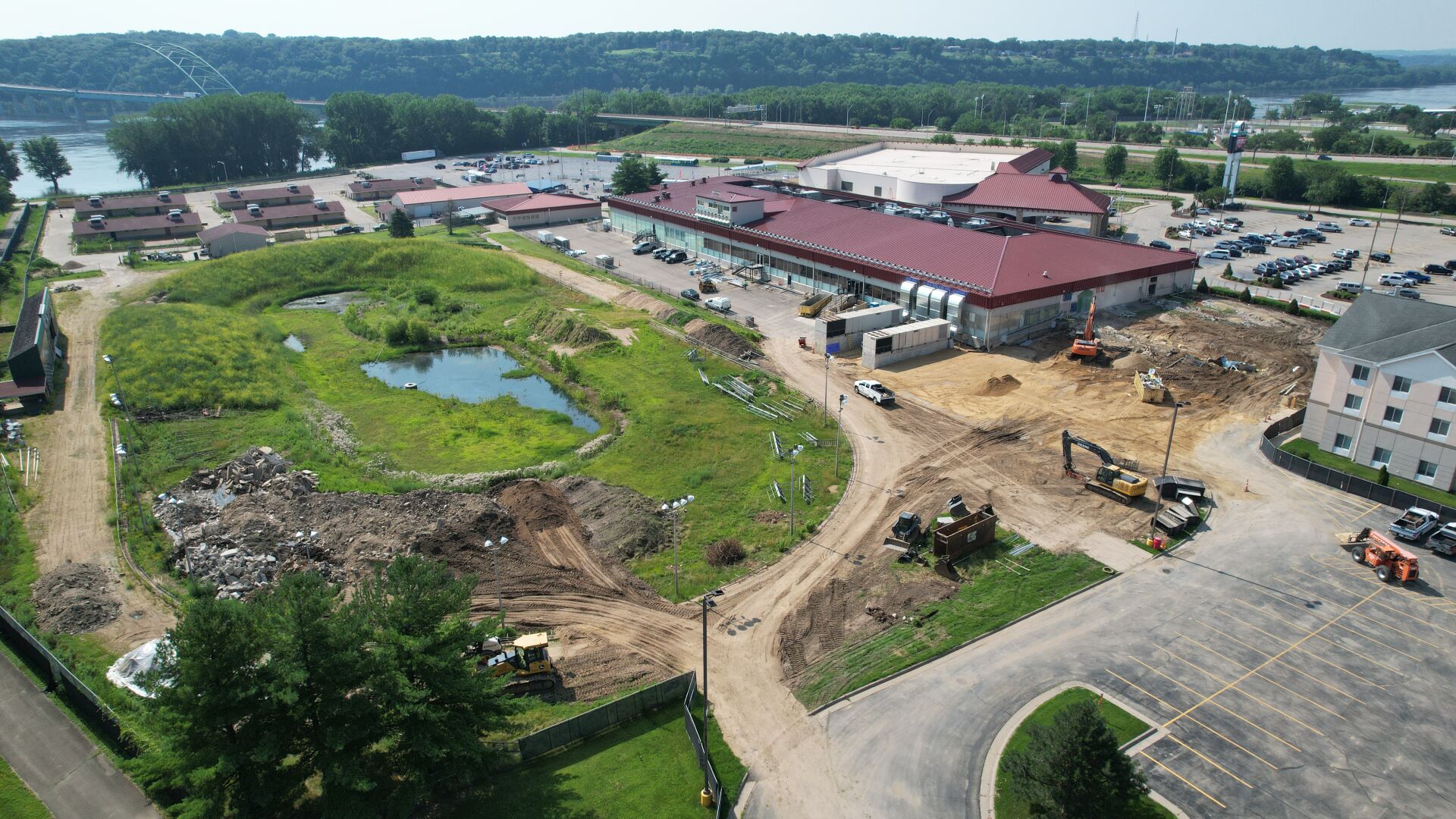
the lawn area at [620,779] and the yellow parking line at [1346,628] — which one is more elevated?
the yellow parking line at [1346,628]

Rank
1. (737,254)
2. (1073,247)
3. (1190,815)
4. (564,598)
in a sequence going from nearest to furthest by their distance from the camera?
1. (1190,815)
2. (564,598)
3. (1073,247)
4. (737,254)

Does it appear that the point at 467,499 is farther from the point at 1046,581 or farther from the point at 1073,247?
the point at 1073,247

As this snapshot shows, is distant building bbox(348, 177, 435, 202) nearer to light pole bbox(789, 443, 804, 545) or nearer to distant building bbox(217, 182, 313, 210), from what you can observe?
distant building bbox(217, 182, 313, 210)

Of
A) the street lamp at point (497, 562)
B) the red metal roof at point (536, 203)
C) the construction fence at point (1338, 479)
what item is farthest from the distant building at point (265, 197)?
the construction fence at point (1338, 479)

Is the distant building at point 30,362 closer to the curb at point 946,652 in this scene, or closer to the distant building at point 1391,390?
the curb at point 946,652

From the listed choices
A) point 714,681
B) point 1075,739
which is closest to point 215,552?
point 714,681

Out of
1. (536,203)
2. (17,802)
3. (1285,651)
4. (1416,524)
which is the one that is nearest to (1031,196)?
(536,203)
